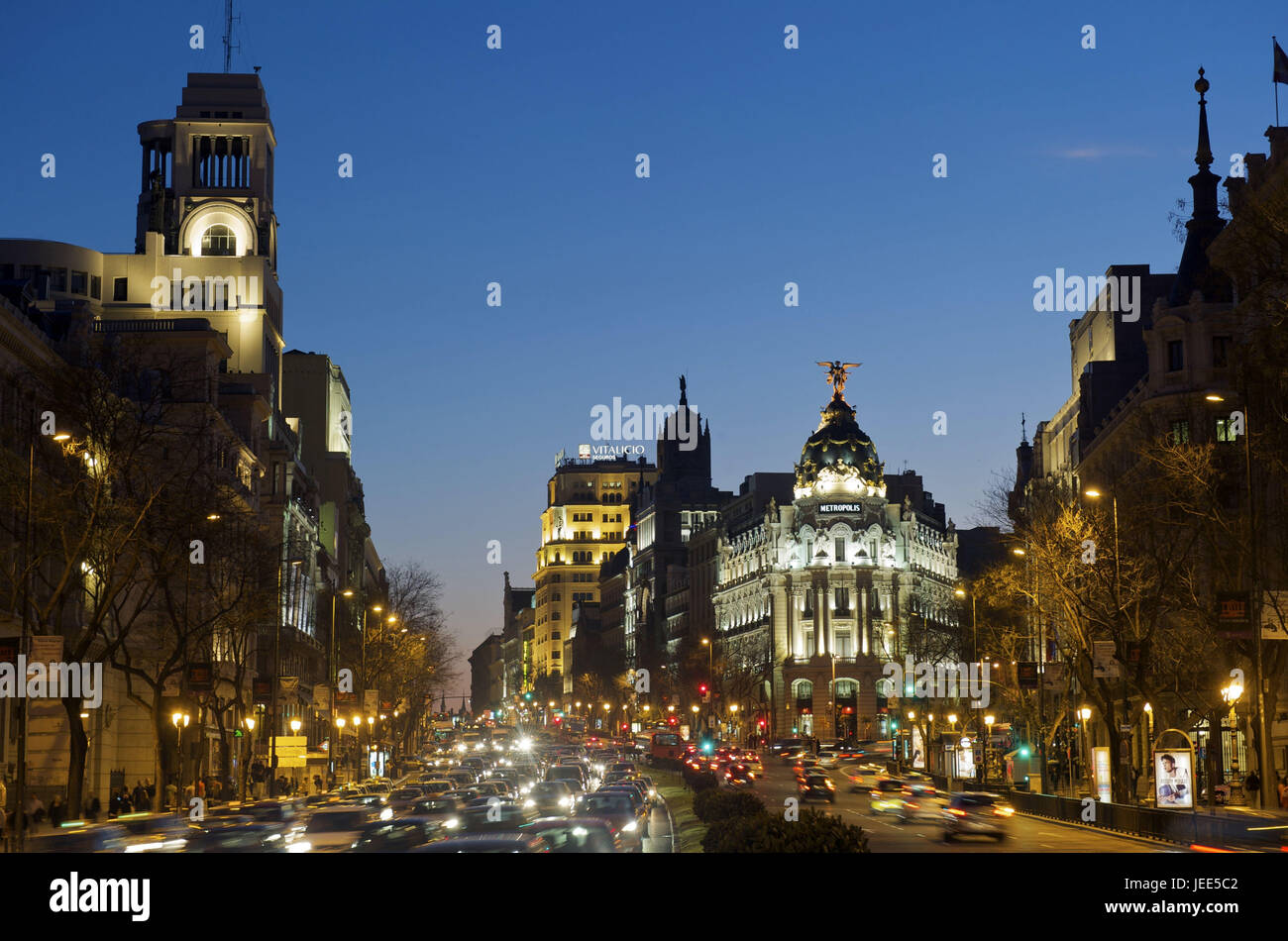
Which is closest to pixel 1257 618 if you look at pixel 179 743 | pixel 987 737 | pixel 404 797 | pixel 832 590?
pixel 404 797

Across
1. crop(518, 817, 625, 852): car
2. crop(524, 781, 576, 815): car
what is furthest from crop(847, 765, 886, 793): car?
crop(518, 817, 625, 852): car

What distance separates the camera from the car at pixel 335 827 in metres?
30.2

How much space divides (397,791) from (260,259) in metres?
75.7

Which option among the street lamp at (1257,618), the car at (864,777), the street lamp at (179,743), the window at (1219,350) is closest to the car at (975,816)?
the street lamp at (1257,618)

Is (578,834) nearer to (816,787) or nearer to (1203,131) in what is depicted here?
(816,787)

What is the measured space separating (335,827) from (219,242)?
101708mm

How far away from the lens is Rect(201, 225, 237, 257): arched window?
128 meters

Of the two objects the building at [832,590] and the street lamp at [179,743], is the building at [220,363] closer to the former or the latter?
the street lamp at [179,743]

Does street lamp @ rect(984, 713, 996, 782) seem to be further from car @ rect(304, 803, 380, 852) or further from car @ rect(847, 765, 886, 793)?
car @ rect(304, 803, 380, 852)

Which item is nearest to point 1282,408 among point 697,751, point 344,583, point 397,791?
point 397,791

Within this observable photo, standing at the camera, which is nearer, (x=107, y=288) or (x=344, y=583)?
(x=107, y=288)

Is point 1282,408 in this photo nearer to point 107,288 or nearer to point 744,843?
point 744,843

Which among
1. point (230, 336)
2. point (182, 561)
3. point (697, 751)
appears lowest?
point (697, 751)
